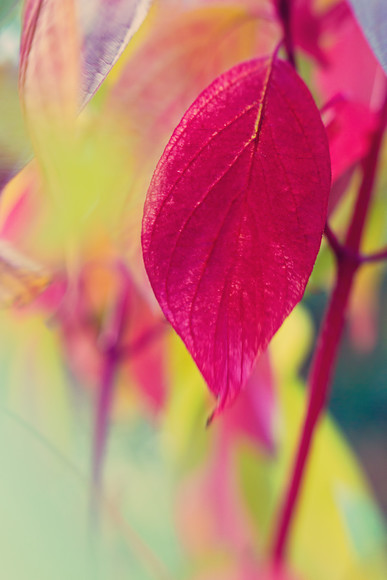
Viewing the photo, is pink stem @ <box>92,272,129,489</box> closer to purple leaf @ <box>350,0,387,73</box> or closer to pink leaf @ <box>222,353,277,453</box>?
pink leaf @ <box>222,353,277,453</box>

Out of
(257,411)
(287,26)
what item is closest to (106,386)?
(257,411)

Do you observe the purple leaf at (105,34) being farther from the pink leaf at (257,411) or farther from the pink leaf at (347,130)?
the pink leaf at (257,411)

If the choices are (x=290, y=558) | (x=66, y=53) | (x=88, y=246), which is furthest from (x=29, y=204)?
(x=290, y=558)

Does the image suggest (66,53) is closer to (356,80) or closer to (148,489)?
(356,80)

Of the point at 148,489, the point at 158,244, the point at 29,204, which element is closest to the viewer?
the point at 158,244

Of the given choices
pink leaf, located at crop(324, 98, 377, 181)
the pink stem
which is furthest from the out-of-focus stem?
the pink stem

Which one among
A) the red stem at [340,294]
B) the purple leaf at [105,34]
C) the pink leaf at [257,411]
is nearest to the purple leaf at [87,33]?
the purple leaf at [105,34]
